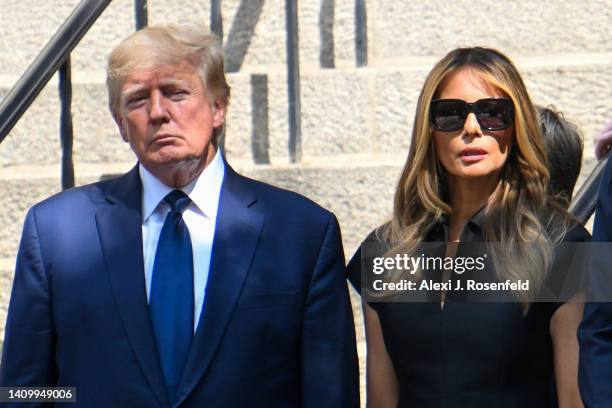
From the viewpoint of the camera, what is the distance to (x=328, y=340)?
126 inches

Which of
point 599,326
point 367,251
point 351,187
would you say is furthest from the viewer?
point 351,187

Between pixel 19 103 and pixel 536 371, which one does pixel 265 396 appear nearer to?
pixel 536 371

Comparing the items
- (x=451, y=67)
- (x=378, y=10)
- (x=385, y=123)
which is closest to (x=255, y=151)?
(x=385, y=123)

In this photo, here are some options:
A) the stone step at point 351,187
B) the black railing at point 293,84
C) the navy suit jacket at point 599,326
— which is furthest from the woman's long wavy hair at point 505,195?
the black railing at point 293,84

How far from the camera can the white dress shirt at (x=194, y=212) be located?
324 cm

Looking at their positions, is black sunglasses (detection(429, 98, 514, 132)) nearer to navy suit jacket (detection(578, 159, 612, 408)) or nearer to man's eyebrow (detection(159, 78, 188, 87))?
navy suit jacket (detection(578, 159, 612, 408))

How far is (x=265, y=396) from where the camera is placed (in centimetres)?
314

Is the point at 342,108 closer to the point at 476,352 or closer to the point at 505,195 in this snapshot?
the point at 505,195

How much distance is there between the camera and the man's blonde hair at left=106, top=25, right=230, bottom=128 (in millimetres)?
3229

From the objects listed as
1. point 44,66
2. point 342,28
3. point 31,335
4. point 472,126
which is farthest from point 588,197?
point 342,28

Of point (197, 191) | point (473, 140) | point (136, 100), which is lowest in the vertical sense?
point (197, 191)

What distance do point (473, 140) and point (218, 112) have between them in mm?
668

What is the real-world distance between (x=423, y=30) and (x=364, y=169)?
1.03 metres

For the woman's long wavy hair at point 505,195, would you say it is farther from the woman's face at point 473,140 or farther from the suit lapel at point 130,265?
the suit lapel at point 130,265
